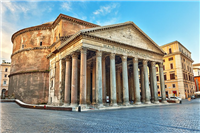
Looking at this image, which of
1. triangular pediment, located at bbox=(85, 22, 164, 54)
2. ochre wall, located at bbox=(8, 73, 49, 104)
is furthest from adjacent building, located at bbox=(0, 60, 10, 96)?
triangular pediment, located at bbox=(85, 22, 164, 54)

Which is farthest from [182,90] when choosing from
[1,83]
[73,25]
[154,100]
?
[1,83]

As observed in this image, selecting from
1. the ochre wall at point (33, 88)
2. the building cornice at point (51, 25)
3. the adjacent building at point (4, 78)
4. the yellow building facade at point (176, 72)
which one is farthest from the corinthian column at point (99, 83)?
the adjacent building at point (4, 78)

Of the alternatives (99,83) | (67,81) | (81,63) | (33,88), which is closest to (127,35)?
(81,63)

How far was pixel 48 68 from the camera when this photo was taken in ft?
81.3

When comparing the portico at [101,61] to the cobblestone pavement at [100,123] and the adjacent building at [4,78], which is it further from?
the adjacent building at [4,78]

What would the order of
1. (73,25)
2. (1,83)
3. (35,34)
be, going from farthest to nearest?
1. (1,83)
2. (35,34)
3. (73,25)

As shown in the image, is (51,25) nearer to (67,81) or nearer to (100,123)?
(67,81)

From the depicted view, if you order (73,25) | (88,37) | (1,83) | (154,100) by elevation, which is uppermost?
(73,25)

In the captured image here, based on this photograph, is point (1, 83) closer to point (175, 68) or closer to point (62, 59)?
point (62, 59)

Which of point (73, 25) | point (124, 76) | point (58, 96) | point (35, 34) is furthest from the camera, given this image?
point (35, 34)

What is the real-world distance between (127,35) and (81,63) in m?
7.69

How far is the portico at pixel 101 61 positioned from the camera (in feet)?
49.3

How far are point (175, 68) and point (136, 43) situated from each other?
2093 centimetres

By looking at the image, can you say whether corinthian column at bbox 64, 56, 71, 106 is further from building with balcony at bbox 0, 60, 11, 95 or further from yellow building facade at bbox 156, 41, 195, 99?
building with balcony at bbox 0, 60, 11, 95
